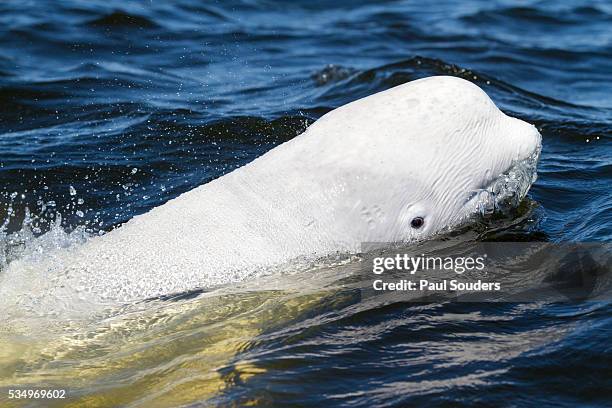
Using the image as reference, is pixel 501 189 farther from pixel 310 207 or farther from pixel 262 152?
pixel 262 152

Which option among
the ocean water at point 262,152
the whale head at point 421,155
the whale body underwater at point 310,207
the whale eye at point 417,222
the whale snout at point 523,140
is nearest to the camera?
the ocean water at point 262,152

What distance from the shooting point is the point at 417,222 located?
6.63 metres

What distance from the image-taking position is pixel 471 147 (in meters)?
6.70

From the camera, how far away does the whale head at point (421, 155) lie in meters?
6.39

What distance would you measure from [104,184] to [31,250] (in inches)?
88.7

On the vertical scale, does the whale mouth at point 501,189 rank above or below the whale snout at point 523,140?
below

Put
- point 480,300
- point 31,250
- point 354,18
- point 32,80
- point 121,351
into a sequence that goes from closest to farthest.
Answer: point 121,351 < point 480,300 < point 31,250 < point 32,80 < point 354,18

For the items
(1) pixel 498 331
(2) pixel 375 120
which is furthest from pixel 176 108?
(1) pixel 498 331

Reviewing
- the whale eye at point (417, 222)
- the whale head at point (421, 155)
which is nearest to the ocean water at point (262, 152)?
the whale head at point (421, 155)

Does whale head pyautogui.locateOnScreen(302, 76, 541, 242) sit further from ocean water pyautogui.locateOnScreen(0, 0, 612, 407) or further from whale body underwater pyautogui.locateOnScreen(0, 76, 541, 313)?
ocean water pyautogui.locateOnScreen(0, 0, 612, 407)

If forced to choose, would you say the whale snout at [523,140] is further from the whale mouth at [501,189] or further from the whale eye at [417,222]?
the whale eye at [417,222]

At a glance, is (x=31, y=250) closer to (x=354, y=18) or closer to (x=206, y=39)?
(x=206, y=39)

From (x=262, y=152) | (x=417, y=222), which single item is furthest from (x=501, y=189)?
(x=262, y=152)

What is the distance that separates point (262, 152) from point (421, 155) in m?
3.68
